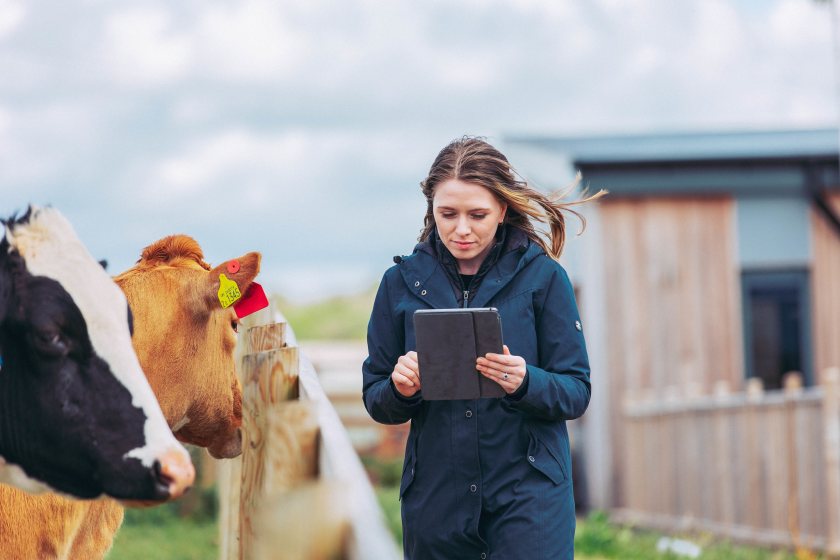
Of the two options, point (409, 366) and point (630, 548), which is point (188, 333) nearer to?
point (409, 366)

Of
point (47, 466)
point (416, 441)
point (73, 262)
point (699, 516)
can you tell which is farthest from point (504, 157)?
point (699, 516)

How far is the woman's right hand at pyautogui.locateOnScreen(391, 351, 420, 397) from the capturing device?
2.77 metres

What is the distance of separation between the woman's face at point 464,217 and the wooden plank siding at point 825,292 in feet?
33.7

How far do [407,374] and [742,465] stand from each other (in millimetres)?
7804

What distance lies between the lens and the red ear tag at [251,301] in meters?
3.30

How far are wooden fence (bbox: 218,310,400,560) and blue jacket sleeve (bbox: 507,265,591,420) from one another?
480mm

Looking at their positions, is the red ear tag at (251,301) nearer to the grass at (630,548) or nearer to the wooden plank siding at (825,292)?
the grass at (630,548)

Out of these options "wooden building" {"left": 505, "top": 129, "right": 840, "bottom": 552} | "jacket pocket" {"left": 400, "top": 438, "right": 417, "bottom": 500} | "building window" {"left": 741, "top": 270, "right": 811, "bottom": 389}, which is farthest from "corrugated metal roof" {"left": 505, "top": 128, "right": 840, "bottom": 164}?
"jacket pocket" {"left": 400, "top": 438, "right": 417, "bottom": 500}

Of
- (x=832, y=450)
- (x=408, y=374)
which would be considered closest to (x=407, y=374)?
(x=408, y=374)

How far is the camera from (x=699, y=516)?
1061cm

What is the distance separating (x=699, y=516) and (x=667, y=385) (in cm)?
201

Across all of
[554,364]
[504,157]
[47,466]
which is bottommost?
[47,466]

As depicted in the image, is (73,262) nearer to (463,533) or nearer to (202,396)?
(202,396)

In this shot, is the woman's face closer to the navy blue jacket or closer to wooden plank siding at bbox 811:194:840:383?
the navy blue jacket
